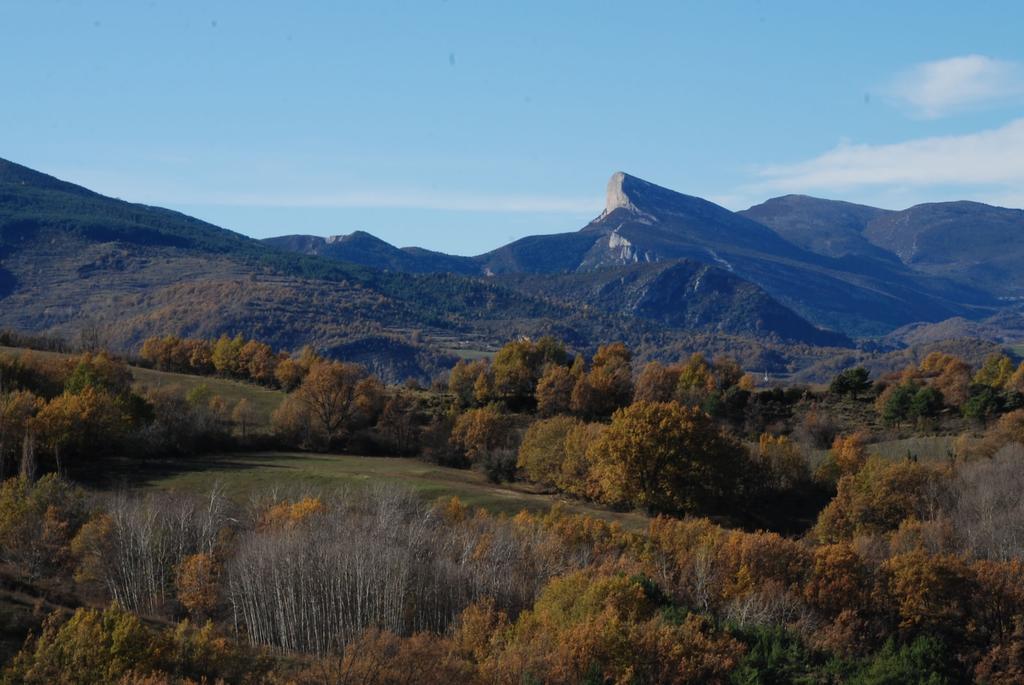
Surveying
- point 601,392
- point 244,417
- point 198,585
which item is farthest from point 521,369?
point 198,585

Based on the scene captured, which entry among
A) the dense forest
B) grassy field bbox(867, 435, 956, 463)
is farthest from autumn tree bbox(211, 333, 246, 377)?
grassy field bbox(867, 435, 956, 463)

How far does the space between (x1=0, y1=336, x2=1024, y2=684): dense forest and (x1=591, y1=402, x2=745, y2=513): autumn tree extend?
0.68 ft

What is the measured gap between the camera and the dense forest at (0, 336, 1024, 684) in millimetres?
51281

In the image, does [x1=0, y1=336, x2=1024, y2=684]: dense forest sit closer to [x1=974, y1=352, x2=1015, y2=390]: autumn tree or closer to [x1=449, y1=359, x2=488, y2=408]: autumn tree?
[x1=449, y1=359, x2=488, y2=408]: autumn tree

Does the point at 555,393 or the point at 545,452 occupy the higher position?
the point at 555,393

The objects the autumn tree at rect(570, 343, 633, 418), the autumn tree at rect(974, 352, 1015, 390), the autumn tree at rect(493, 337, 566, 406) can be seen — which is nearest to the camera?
the autumn tree at rect(570, 343, 633, 418)

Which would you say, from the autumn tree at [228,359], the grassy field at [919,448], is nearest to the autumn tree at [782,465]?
the grassy field at [919,448]

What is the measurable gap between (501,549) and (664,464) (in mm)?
31136

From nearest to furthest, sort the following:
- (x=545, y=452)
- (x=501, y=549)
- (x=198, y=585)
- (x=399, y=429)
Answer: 1. (x=198, y=585)
2. (x=501, y=549)
3. (x=545, y=452)
4. (x=399, y=429)

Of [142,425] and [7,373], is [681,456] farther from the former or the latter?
[7,373]

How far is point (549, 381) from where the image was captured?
124m

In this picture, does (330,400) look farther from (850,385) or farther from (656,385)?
(850,385)

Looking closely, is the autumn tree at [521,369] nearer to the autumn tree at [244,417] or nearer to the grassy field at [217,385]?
the grassy field at [217,385]

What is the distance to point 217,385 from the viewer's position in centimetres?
12562
